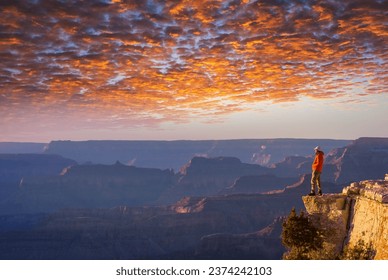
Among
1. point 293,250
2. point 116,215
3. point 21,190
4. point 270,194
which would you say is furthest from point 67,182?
point 293,250

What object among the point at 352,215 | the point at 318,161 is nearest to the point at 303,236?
the point at 352,215

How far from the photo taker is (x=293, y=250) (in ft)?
49.1

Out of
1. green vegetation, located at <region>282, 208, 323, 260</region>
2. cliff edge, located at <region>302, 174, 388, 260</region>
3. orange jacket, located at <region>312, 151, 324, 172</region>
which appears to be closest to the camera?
cliff edge, located at <region>302, 174, 388, 260</region>

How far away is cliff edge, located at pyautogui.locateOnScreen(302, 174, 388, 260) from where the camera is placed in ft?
41.5

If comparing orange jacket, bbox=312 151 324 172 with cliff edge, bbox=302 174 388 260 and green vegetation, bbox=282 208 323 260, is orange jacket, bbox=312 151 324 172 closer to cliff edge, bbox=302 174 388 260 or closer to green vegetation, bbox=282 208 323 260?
cliff edge, bbox=302 174 388 260

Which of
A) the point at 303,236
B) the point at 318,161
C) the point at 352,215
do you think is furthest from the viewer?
the point at 318,161

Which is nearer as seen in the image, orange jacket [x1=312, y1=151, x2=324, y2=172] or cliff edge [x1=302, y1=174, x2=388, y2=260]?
cliff edge [x1=302, y1=174, x2=388, y2=260]

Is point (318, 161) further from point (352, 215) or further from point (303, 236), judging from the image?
point (303, 236)

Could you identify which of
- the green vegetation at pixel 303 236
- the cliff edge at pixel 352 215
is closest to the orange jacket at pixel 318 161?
the cliff edge at pixel 352 215

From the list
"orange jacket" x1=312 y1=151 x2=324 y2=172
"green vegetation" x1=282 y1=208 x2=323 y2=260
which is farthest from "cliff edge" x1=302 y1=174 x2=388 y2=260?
"orange jacket" x1=312 y1=151 x2=324 y2=172

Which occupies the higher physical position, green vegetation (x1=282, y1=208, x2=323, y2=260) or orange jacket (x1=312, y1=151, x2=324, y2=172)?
orange jacket (x1=312, y1=151, x2=324, y2=172)

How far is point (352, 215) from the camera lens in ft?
46.9

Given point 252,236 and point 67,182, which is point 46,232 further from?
point 67,182

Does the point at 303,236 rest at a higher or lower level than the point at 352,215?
lower
